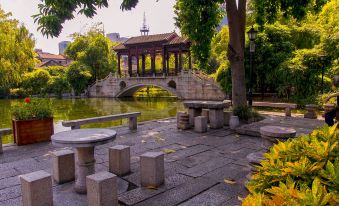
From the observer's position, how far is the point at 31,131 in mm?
7098

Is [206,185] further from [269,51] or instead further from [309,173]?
[269,51]

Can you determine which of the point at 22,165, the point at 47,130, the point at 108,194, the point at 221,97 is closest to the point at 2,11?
the point at 221,97

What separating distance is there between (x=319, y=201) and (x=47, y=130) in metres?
7.26

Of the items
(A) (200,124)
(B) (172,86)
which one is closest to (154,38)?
(B) (172,86)

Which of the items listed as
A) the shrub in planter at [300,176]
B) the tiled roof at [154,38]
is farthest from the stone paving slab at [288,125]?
the tiled roof at [154,38]

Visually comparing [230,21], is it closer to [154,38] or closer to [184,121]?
[184,121]

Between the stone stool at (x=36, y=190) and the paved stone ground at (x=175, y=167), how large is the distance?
35 centimetres

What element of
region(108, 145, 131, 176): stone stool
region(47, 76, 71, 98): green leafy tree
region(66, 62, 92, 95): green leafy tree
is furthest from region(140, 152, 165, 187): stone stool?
region(47, 76, 71, 98): green leafy tree

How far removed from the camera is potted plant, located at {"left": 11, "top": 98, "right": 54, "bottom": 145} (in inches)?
273

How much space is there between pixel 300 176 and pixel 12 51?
95.3 ft

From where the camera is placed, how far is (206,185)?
4.39 metres

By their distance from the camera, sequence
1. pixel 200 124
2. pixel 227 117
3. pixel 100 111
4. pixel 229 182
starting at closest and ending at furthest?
1. pixel 229 182
2. pixel 200 124
3. pixel 227 117
4. pixel 100 111

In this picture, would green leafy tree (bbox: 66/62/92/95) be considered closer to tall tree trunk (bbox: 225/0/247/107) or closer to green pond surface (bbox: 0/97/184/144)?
green pond surface (bbox: 0/97/184/144)

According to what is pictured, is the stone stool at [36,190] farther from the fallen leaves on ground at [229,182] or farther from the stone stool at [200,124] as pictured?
the stone stool at [200,124]
